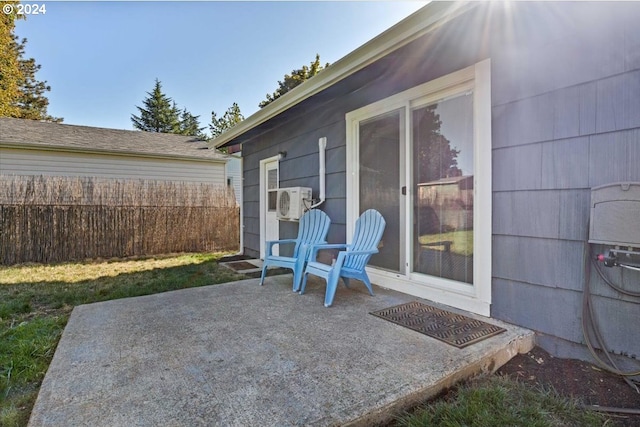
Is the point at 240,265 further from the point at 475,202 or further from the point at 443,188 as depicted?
the point at 475,202

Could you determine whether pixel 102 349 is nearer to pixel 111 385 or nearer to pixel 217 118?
pixel 111 385

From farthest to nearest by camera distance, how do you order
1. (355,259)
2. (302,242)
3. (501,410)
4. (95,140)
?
(95,140) < (302,242) < (355,259) < (501,410)

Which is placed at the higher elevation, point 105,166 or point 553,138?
point 105,166

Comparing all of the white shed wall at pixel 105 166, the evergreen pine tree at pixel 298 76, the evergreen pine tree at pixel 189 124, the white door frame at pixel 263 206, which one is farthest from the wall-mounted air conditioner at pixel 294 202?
the evergreen pine tree at pixel 189 124

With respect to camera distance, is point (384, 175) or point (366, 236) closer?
point (366, 236)

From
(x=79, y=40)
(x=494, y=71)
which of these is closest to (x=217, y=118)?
(x=79, y=40)

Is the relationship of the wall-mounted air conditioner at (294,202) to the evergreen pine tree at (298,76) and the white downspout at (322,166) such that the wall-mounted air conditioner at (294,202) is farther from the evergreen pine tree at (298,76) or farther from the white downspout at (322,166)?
the evergreen pine tree at (298,76)

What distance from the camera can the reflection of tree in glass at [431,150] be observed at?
109 inches

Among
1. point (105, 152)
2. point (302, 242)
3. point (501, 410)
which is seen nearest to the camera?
point (501, 410)

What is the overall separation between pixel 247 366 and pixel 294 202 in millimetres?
2839

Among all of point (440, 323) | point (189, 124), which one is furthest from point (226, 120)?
point (440, 323)

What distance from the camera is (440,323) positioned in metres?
2.31

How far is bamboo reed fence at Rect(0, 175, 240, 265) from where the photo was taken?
20.1 ft

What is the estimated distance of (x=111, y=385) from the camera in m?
1.58
